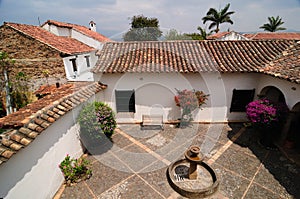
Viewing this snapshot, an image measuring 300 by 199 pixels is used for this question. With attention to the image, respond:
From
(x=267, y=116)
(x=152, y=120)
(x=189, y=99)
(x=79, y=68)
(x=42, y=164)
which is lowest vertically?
(x=152, y=120)

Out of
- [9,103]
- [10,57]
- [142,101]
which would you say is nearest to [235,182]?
[142,101]

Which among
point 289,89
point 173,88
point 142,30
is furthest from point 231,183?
point 142,30

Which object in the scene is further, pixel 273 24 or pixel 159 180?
pixel 273 24

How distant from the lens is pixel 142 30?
1571 inches

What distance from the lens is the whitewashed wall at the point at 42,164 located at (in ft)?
11.9

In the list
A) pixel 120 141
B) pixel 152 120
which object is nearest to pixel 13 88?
pixel 120 141

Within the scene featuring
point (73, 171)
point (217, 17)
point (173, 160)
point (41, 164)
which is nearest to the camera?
point (41, 164)

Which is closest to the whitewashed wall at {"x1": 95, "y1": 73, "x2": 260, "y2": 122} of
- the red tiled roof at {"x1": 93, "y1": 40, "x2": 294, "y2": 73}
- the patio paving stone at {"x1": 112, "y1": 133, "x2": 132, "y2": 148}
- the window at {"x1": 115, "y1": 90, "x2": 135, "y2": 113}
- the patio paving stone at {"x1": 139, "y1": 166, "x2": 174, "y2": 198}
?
the window at {"x1": 115, "y1": 90, "x2": 135, "y2": 113}

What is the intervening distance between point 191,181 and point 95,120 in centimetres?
452

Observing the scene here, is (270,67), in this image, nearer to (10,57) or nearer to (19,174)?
(19,174)

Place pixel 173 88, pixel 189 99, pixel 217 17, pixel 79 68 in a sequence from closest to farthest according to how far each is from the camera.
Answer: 1. pixel 189 99
2. pixel 173 88
3. pixel 79 68
4. pixel 217 17

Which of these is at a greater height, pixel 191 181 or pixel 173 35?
pixel 173 35

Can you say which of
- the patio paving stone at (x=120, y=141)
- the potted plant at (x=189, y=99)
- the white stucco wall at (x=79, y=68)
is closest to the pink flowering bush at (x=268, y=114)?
the potted plant at (x=189, y=99)

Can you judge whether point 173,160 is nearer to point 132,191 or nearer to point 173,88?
point 132,191
